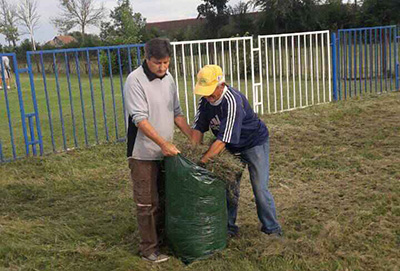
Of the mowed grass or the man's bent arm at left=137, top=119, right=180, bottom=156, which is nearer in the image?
the man's bent arm at left=137, top=119, right=180, bottom=156

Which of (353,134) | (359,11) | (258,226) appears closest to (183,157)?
(258,226)

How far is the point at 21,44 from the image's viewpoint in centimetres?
4247

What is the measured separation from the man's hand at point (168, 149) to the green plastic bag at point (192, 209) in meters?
0.05

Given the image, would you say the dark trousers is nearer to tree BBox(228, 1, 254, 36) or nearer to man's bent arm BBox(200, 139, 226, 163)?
man's bent arm BBox(200, 139, 226, 163)

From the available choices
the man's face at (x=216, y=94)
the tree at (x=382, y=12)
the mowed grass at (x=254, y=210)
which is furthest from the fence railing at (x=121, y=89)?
the tree at (x=382, y=12)

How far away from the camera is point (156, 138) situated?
10.1 ft

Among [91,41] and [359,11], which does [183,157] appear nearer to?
[359,11]

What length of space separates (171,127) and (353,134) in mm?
4726

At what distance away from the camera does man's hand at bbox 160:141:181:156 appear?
310 cm

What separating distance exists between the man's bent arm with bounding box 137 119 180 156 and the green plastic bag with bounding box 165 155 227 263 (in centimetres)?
7

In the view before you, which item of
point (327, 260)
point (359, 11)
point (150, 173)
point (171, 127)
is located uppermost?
point (359, 11)

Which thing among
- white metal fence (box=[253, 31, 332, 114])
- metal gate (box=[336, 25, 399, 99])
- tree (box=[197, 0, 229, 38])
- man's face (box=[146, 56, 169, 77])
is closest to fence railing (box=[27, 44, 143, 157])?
white metal fence (box=[253, 31, 332, 114])

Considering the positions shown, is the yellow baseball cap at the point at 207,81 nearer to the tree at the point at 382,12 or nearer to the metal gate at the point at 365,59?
the metal gate at the point at 365,59

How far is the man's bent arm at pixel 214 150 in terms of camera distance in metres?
3.19
